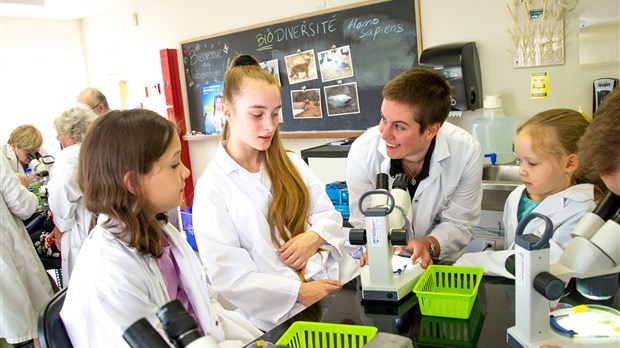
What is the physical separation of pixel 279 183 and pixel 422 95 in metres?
0.60

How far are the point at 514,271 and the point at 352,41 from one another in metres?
3.04

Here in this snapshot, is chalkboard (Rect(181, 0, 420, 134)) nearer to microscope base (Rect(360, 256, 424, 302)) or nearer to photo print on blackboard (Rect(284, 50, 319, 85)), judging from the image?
photo print on blackboard (Rect(284, 50, 319, 85))

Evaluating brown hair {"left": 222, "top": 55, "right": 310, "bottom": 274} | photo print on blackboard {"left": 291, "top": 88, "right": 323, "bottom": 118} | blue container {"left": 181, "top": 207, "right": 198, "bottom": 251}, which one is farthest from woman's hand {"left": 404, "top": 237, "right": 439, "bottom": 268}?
blue container {"left": 181, "top": 207, "right": 198, "bottom": 251}

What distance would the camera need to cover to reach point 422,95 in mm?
1661

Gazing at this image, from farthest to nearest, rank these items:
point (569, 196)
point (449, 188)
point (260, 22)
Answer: point (260, 22)
point (449, 188)
point (569, 196)

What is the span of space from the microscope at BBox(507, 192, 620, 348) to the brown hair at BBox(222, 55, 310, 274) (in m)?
0.85

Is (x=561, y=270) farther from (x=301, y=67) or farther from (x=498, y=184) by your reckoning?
(x=301, y=67)

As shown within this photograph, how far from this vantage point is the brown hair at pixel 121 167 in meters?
1.12

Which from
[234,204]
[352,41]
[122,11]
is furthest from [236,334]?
[122,11]

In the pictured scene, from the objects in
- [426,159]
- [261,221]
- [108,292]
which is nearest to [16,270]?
[261,221]

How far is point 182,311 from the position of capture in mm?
495

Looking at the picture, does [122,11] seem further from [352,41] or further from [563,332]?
[563,332]

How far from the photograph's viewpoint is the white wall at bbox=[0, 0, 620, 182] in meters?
2.76

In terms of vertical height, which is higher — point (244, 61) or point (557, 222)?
point (244, 61)
